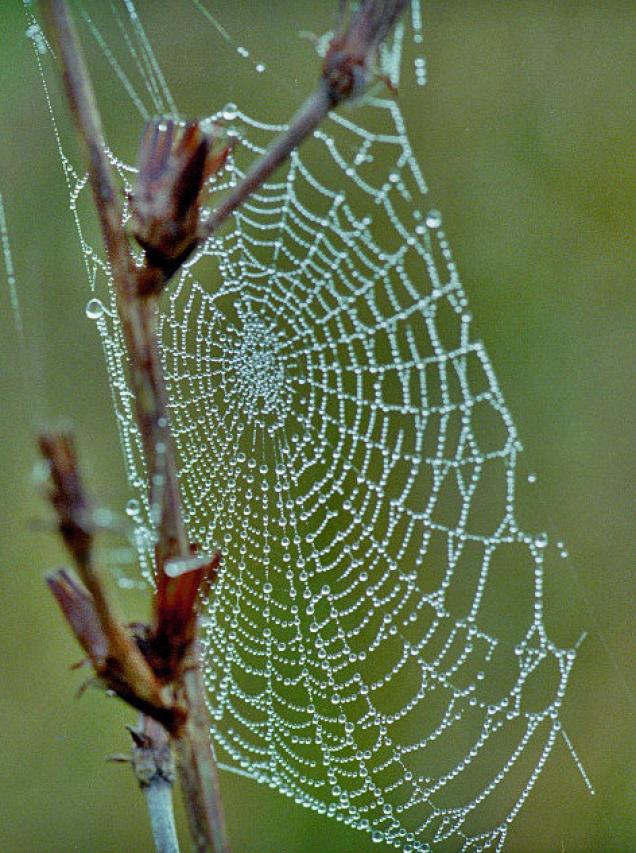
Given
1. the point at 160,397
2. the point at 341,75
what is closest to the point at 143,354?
the point at 160,397

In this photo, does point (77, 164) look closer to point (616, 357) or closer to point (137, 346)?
point (616, 357)

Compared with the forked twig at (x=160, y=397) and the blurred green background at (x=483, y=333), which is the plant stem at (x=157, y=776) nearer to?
the forked twig at (x=160, y=397)

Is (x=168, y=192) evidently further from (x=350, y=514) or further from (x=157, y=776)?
(x=350, y=514)

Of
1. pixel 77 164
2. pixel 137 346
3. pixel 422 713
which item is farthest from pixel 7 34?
pixel 137 346

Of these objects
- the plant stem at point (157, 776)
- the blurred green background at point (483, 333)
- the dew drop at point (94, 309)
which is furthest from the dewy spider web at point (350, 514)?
the plant stem at point (157, 776)

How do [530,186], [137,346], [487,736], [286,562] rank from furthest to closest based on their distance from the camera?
[530,186] < [487,736] < [286,562] < [137,346]
